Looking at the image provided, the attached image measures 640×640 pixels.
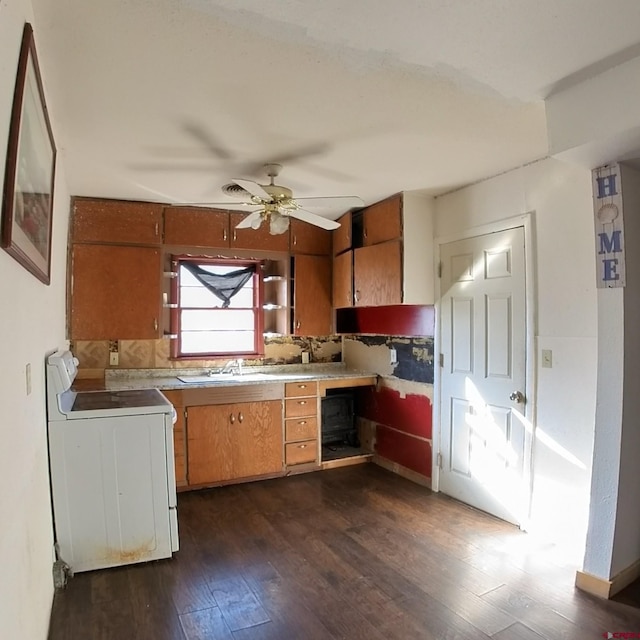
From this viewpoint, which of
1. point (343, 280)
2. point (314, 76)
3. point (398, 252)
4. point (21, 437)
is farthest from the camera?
point (343, 280)

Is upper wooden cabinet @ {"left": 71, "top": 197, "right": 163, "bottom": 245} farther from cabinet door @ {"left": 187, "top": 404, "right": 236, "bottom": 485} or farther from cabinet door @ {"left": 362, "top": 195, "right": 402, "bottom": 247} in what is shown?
cabinet door @ {"left": 362, "top": 195, "right": 402, "bottom": 247}

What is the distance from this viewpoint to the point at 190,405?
3.66 m

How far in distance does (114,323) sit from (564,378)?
3326mm

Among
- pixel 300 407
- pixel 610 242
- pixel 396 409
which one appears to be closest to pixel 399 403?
pixel 396 409

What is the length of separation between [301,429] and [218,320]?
1.31 m

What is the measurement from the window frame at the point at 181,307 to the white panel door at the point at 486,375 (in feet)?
5.93

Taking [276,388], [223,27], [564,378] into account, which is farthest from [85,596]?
[564,378]

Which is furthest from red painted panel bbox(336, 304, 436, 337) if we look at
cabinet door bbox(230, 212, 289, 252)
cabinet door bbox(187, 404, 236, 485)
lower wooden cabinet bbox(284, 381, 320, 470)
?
cabinet door bbox(187, 404, 236, 485)

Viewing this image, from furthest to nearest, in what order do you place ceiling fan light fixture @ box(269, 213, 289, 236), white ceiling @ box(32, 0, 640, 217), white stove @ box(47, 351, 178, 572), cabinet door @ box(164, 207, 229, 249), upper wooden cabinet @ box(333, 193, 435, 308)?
1. cabinet door @ box(164, 207, 229, 249)
2. upper wooden cabinet @ box(333, 193, 435, 308)
3. ceiling fan light fixture @ box(269, 213, 289, 236)
4. white stove @ box(47, 351, 178, 572)
5. white ceiling @ box(32, 0, 640, 217)

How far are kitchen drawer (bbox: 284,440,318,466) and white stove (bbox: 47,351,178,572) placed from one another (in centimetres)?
147

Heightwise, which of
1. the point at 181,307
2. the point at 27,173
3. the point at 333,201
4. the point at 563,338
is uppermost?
the point at 333,201

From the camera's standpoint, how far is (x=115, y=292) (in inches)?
147

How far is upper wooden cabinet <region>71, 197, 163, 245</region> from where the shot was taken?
3.65 metres

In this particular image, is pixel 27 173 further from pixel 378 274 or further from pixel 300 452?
pixel 300 452
